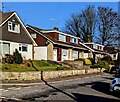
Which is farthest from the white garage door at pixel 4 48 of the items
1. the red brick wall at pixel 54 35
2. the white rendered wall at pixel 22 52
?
the red brick wall at pixel 54 35

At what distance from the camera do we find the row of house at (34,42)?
3779cm

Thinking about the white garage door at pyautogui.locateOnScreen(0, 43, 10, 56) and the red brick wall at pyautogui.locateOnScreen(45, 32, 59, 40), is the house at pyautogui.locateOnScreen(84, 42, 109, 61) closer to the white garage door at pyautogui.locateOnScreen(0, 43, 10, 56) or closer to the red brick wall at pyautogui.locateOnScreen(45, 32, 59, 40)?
the red brick wall at pyautogui.locateOnScreen(45, 32, 59, 40)

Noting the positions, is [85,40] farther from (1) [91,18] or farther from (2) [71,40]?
(2) [71,40]

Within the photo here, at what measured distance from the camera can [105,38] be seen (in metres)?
73.1

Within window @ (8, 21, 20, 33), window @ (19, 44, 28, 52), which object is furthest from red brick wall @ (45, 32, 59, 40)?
window @ (8, 21, 20, 33)

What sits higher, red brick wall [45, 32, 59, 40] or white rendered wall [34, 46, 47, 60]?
red brick wall [45, 32, 59, 40]

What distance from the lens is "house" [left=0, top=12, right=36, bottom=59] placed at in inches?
1465

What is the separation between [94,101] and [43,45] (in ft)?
112

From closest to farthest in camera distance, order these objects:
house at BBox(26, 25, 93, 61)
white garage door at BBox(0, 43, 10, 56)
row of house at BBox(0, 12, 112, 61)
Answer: white garage door at BBox(0, 43, 10, 56)
row of house at BBox(0, 12, 112, 61)
house at BBox(26, 25, 93, 61)

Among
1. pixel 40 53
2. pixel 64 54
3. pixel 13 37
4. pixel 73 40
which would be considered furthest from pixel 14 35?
pixel 73 40

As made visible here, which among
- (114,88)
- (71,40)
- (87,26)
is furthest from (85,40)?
(114,88)

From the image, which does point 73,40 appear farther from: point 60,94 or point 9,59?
point 60,94

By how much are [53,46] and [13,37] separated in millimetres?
10763

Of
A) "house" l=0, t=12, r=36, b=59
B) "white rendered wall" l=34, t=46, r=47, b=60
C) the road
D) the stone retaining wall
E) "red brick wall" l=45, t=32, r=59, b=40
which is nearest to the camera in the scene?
the road
